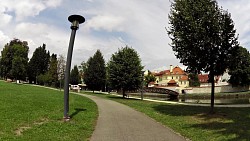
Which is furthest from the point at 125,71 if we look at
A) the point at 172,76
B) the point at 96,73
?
the point at 172,76

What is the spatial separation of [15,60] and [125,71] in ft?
166

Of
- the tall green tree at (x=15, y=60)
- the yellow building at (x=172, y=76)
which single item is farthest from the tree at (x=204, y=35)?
the yellow building at (x=172, y=76)

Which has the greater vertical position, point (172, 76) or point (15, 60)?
point (15, 60)

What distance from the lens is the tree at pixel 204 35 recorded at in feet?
61.7

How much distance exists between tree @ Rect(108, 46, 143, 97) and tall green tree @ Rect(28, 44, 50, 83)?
65062 mm

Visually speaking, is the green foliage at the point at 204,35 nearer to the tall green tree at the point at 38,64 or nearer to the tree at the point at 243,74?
the tree at the point at 243,74

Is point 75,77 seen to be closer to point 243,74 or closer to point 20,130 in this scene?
point 243,74

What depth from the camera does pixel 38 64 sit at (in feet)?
333

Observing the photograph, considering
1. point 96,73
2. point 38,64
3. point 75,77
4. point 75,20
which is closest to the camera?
point 75,20

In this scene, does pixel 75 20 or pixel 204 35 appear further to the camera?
pixel 204 35

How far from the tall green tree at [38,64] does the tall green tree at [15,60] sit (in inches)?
235

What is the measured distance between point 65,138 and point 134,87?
30.7 meters

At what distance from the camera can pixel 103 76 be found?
189 ft

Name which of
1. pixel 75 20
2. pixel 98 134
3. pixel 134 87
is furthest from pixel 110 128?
pixel 134 87
